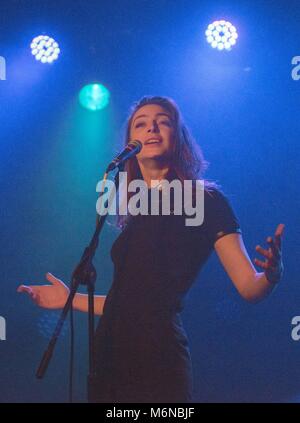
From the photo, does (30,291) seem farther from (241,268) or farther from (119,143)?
(241,268)

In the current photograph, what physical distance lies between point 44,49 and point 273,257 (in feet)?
6.46

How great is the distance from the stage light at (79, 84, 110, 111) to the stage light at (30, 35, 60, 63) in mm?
295

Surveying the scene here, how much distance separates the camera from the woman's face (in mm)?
2424

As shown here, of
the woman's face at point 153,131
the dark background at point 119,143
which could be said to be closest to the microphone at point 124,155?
the woman's face at point 153,131

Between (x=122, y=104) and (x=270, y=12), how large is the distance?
3.36 feet

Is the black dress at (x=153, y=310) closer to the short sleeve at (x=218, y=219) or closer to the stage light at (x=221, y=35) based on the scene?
the short sleeve at (x=218, y=219)

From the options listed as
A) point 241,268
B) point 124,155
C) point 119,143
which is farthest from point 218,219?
point 119,143

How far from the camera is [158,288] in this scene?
7.00 ft

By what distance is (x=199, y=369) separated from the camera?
8.18 feet

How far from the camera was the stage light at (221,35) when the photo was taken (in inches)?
109

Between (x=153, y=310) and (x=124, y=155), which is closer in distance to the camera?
(x=124, y=155)

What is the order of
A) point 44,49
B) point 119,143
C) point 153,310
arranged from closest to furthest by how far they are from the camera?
1. point 153,310
2. point 119,143
3. point 44,49

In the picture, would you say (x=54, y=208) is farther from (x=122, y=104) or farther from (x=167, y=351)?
(x=167, y=351)

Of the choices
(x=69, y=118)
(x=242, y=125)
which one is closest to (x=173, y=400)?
(x=242, y=125)
